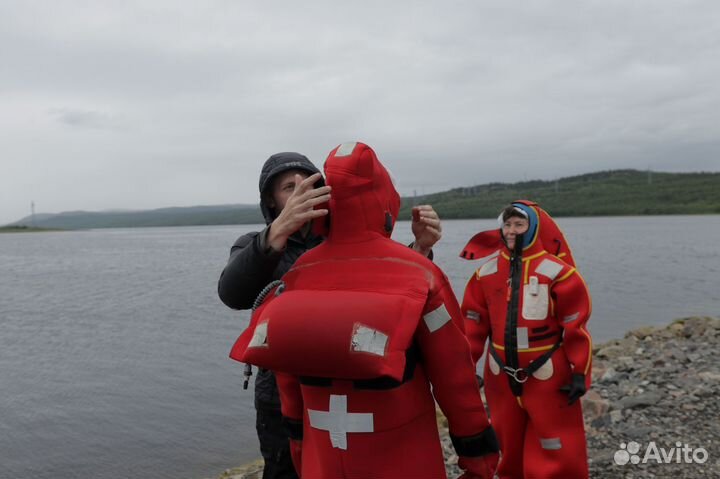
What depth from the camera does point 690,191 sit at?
484 ft

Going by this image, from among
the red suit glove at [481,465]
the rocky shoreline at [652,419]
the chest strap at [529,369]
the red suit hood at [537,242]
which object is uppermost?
the red suit hood at [537,242]

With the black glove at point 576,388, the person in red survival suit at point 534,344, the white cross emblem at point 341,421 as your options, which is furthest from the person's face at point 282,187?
the black glove at point 576,388

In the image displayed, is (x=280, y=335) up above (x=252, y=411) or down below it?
above

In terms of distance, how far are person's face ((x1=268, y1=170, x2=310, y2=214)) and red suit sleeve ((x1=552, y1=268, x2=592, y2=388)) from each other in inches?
109

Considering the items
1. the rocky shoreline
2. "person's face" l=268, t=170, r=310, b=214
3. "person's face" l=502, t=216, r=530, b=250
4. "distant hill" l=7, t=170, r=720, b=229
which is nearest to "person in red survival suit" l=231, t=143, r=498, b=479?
"person's face" l=268, t=170, r=310, b=214

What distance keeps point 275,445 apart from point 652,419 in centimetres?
609

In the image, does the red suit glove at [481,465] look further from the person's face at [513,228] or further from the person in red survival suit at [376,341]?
the person's face at [513,228]

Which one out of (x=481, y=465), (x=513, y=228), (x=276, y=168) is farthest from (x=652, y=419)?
(x=276, y=168)

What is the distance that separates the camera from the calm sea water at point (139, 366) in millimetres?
10070

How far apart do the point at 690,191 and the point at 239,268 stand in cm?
16947

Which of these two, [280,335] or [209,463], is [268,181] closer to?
[280,335]

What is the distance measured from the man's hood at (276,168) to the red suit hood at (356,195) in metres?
0.67

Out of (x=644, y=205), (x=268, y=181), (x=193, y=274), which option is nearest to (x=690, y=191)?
(x=644, y=205)

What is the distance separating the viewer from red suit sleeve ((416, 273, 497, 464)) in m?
2.42
